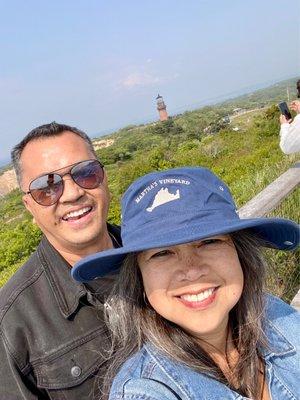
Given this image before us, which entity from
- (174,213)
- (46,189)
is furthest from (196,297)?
(46,189)

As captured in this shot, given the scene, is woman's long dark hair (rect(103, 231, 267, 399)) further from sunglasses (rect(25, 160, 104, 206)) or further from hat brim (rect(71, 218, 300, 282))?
sunglasses (rect(25, 160, 104, 206))

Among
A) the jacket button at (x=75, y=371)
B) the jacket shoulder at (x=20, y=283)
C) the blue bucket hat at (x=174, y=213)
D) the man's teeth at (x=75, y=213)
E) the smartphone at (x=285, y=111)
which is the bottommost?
the jacket button at (x=75, y=371)

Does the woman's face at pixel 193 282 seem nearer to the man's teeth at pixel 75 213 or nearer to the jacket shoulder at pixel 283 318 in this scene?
the jacket shoulder at pixel 283 318

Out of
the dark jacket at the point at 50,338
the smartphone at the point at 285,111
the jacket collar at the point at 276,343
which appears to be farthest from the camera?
the smartphone at the point at 285,111

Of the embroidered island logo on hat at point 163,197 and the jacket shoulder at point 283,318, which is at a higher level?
the embroidered island logo on hat at point 163,197

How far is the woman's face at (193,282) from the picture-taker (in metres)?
1.29

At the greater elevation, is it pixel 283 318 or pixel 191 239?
pixel 191 239

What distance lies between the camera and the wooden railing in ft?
7.86

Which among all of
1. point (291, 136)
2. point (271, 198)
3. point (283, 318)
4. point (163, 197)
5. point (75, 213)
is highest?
point (163, 197)

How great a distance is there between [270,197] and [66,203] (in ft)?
3.87

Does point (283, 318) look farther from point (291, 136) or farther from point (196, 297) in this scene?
point (291, 136)

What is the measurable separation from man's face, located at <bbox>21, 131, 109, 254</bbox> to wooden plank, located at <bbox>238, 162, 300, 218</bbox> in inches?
30.5

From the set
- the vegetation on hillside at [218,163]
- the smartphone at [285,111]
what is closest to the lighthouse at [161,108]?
→ the vegetation on hillside at [218,163]

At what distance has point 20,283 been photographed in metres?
1.93
